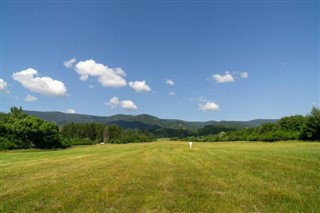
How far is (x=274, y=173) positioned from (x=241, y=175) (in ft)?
6.16

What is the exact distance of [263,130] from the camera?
5694 inches

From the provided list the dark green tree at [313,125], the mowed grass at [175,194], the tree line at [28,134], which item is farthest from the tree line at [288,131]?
the mowed grass at [175,194]

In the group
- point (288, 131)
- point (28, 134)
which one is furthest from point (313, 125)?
point (28, 134)

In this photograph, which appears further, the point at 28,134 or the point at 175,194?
the point at 28,134

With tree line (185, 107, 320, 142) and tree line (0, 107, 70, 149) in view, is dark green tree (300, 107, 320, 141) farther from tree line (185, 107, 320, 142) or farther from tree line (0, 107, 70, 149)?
tree line (0, 107, 70, 149)

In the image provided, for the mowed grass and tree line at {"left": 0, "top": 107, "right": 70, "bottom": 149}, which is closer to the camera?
the mowed grass

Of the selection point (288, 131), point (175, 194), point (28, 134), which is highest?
point (288, 131)

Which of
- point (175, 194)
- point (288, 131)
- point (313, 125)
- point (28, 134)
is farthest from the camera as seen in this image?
point (288, 131)

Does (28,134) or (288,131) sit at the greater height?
(288,131)

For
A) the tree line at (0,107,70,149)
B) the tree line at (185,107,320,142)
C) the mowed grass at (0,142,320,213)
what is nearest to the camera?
the mowed grass at (0,142,320,213)

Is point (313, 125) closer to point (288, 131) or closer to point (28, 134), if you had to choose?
point (288, 131)

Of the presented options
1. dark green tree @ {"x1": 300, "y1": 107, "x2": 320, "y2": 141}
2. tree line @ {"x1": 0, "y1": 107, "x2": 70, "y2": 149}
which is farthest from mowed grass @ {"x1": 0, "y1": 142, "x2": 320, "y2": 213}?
dark green tree @ {"x1": 300, "y1": 107, "x2": 320, "y2": 141}

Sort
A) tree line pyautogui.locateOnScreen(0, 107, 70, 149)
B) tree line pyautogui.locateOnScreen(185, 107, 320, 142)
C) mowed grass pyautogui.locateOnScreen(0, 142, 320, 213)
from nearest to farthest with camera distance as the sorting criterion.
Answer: mowed grass pyautogui.locateOnScreen(0, 142, 320, 213), tree line pyautogui.locateOnScreen(0, 107, 70, 149), tree line pyautogui.locateOnScreen(185, 107, 320, 142)

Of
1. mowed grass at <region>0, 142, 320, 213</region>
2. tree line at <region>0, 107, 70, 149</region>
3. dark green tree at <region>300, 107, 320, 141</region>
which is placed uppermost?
dark green tree at <region>300, 107, 320, 141</region>
